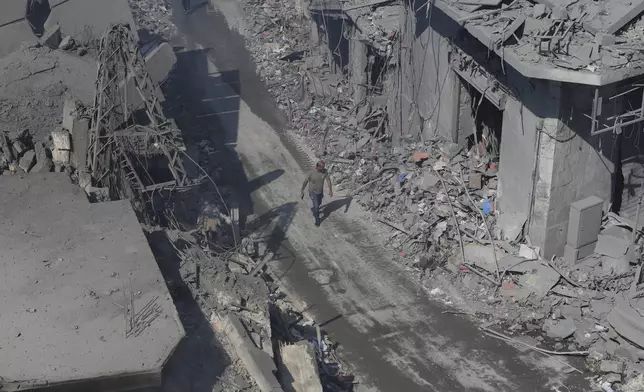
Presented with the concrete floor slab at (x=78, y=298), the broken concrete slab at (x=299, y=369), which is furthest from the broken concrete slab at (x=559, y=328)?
the concrete floor slab at (x=78, y=298)

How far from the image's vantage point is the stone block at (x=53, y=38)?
64.4 feet

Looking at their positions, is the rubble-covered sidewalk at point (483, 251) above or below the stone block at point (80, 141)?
below

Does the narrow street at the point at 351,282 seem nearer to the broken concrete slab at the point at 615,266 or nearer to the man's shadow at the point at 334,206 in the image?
the man's shadow at the point at 334,206

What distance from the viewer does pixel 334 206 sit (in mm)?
17609

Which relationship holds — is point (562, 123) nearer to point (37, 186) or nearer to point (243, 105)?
point (37, 186)

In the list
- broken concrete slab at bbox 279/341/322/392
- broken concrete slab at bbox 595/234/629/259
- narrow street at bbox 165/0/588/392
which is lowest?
narrow street at bbox 165/0/588/392

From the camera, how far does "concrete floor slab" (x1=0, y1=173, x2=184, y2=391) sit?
9.75 metres

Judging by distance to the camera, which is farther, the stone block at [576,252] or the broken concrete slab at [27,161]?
the broken concrete slab at [27,161]

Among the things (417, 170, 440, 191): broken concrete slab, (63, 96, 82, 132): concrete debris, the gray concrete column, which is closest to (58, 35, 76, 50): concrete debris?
(63, 96, 82, 132): concrete debris

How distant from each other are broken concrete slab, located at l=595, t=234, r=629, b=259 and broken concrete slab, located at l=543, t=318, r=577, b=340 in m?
1.82

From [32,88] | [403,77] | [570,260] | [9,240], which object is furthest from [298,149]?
[9,240]

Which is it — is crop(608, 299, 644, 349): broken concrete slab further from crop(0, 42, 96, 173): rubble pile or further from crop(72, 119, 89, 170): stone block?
crop(0, 42, 96, 173): rubble pile

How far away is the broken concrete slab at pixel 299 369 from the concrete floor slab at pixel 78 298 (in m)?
2.01

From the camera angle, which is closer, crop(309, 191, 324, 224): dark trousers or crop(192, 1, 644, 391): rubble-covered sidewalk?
crop(192, 1, 644, 391): rubble-covered sidewalk
